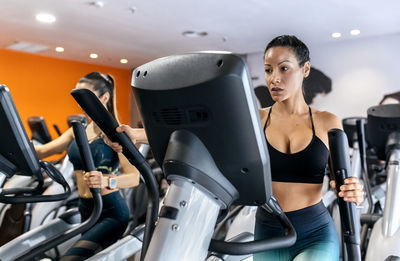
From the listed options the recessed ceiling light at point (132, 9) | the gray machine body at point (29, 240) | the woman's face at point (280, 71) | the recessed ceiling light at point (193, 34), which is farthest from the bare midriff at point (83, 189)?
the recessed ceiling light at point (193, 34)

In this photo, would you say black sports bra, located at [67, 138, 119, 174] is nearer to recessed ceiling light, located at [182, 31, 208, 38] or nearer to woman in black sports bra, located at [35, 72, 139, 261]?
woman in black sports bra, located at [35, 72, 139, 261]

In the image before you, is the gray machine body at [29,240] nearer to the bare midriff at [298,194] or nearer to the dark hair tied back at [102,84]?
the dark hair tied back at [102,84]

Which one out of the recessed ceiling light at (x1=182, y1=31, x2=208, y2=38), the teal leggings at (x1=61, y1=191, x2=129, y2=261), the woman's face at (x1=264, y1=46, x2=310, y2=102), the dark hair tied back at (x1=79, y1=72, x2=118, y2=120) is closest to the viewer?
the woman's face at (x1=264, y1=46, x2=310, y2=102)

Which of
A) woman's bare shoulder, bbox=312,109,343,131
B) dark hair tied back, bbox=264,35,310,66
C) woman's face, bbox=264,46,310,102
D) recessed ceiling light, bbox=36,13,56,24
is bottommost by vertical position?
woman's bare shoulder, bbox=312,109,343,131

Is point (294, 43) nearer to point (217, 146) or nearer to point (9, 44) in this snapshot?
point (217, 146)

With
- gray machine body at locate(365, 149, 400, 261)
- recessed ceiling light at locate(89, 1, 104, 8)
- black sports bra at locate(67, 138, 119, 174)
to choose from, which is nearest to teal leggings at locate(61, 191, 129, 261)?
black sports bra at locate(67, 138, 119, 174)

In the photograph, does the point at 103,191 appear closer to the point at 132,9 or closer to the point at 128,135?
the point at 128,135

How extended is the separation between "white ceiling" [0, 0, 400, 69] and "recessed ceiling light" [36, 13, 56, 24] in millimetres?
73

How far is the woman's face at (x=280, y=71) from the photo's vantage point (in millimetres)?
1318

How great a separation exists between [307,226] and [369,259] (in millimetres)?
991

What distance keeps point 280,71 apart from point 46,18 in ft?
18.0

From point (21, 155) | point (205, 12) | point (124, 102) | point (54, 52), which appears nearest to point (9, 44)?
point (54, 52)

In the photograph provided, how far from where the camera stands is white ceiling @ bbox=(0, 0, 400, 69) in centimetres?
528

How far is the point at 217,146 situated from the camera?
74 cm
